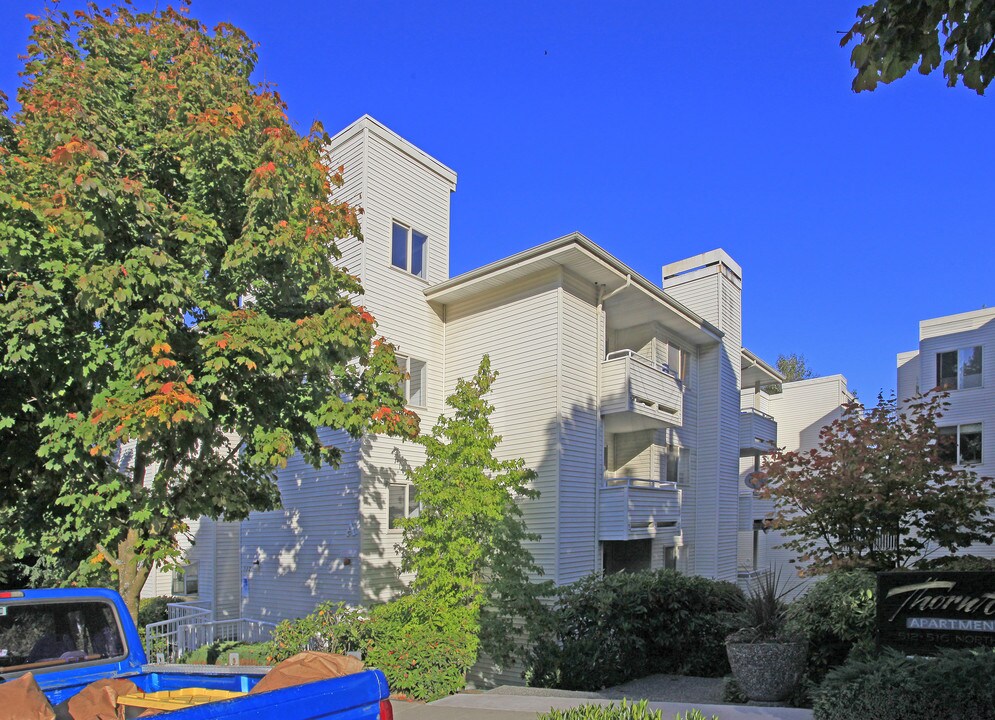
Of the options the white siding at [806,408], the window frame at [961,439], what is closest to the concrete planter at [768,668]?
the window frame at [961,439]

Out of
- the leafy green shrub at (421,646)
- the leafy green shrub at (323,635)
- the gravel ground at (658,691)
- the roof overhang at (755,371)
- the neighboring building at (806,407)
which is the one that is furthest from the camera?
the neighboring building at (806,407)

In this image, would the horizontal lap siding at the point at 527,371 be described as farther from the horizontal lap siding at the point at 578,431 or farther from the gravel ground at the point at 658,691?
the gravel ground at the point at 658,691

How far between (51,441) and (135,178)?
3.33 m

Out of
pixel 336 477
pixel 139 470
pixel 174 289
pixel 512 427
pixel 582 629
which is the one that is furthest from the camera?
pixel 512 427

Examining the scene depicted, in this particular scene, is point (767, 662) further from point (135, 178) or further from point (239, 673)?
point (135, 178)

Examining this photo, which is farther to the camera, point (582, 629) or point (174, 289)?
point (582, 629)

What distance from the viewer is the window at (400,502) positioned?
651 inches

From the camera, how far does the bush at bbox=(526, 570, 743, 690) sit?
1248 cm

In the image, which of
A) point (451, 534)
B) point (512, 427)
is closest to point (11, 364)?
point (451, 534)

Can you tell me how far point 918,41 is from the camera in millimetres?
4484

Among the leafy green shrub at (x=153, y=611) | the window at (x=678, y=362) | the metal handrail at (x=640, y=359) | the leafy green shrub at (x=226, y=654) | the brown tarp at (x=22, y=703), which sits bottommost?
the leafy green shrub at (x=153, y=611)

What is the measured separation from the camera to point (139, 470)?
10578mm

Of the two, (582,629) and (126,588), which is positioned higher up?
(126,588)

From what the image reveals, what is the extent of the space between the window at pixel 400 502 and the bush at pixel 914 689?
10731mm
